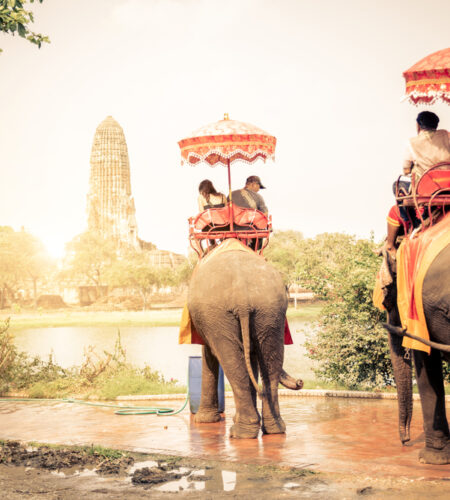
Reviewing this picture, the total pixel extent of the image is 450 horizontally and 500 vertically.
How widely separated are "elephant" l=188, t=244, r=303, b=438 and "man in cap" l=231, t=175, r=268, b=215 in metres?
1.22

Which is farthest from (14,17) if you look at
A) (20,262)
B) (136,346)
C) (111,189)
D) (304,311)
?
(111,189)

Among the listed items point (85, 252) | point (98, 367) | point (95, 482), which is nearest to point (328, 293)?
point (98, 367)

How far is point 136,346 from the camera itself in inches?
1449

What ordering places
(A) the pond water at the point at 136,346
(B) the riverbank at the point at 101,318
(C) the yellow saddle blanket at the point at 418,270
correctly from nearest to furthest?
(C) the yellow saddle blanket at the point at 418,270
(A) the pond water at the point at 136,346
(B) the riverbank at the point at 101,318

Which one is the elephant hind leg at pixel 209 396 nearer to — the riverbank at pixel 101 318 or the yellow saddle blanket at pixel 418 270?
the yellow saddle blanket at pixel 418 270

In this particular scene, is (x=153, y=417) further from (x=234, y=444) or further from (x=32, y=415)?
(x=234, y=444)

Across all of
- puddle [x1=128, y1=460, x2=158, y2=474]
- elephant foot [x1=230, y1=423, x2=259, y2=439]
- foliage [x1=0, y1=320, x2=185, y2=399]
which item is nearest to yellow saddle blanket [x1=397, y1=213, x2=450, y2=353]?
elephant foot [x1=230, y1=423, x2=259, y2=439]

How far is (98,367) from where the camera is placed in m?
13.6

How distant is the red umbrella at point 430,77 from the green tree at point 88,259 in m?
72.4

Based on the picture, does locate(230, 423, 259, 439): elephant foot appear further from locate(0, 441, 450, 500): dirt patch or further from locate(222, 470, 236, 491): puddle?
locate(222, 470, 236, 491): puddle

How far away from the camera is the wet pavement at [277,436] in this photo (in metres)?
7.30

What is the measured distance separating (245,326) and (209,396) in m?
1.80

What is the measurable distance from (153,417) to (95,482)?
358 cm

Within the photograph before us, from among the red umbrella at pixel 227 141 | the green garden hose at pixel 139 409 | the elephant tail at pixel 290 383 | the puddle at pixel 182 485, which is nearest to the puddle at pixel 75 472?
the puddle at pixel 182 485
